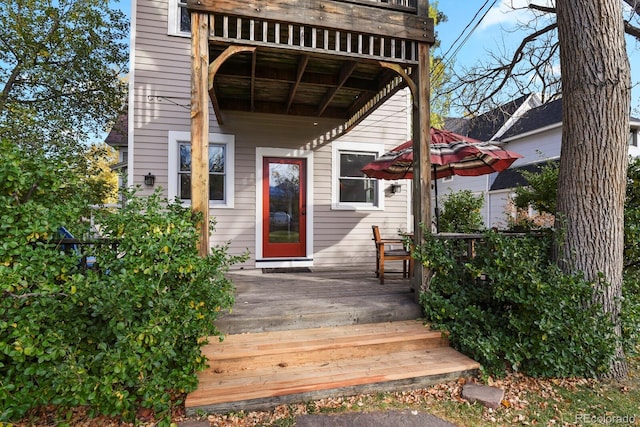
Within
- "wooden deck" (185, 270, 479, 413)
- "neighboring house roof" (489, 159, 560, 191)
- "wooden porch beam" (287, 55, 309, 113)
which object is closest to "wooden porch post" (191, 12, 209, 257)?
"wooden deck" (185, 270, 479, 413)

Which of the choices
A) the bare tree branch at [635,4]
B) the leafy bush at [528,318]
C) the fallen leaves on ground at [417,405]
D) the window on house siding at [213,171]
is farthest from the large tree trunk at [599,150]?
the window on house siding at [213,171]

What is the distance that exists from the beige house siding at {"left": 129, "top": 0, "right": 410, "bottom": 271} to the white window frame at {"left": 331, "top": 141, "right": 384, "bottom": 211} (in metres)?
0.05

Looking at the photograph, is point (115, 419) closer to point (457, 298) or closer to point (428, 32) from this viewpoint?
point (457, 298)

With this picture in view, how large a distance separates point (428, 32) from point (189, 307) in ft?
11.4

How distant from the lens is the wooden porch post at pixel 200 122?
2902 millimetres

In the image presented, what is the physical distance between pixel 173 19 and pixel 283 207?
3.54 meters

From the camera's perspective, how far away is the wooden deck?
2.40m

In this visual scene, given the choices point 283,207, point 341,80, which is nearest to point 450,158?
point 341,80

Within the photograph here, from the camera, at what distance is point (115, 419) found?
2207 mm

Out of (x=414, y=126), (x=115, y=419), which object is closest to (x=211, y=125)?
(x=414, y=126)

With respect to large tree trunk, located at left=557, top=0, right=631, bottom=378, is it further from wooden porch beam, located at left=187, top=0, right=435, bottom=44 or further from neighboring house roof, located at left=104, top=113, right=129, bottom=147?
neighboring house roof, located at left=104, top=113, right=129, bottom=147

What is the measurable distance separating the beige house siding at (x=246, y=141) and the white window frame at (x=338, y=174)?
0.05 meters

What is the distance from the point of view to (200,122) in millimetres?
2914

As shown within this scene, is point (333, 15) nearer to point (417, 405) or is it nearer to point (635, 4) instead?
point (417, 405)
